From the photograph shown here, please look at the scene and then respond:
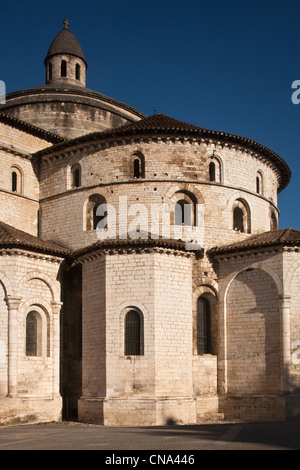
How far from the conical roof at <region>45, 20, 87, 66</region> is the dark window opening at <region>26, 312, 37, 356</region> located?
57.5 feet

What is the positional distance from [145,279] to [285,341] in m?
5.60

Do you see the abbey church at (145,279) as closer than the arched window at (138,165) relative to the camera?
Yes

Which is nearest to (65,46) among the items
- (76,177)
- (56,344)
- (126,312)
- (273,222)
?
(76,177)

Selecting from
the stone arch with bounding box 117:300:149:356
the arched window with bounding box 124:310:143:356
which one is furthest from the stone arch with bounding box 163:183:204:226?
the arched window with bounding box 124:310:143:356

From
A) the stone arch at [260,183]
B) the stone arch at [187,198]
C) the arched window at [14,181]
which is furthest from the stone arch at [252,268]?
the arched window at [14,181]

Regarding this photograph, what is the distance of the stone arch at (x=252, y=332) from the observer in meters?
23.9

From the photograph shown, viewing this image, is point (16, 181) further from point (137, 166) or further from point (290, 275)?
point (290, 275)

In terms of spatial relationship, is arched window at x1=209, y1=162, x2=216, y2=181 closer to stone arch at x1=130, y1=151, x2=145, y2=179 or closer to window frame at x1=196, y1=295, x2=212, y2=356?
stone arch at x1=130, y1=151, x2=145, y2=179

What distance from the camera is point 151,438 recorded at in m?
16.5

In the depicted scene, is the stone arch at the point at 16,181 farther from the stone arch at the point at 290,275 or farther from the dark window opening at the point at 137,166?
the stone arch at the point at 290,275

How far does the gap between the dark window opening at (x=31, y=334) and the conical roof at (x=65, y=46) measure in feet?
57.5

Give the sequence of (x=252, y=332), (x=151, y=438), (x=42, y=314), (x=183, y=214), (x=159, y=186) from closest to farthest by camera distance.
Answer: (x=151, y=438) < (x=252, y=332) < (x=42, y=314) < (x=159, y=186) < (x=183, y=214)

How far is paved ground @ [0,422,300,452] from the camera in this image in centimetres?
1455

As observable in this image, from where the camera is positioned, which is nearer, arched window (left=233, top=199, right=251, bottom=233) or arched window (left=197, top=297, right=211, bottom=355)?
arched window (left=197, top=297, right=211, bottom=355)
